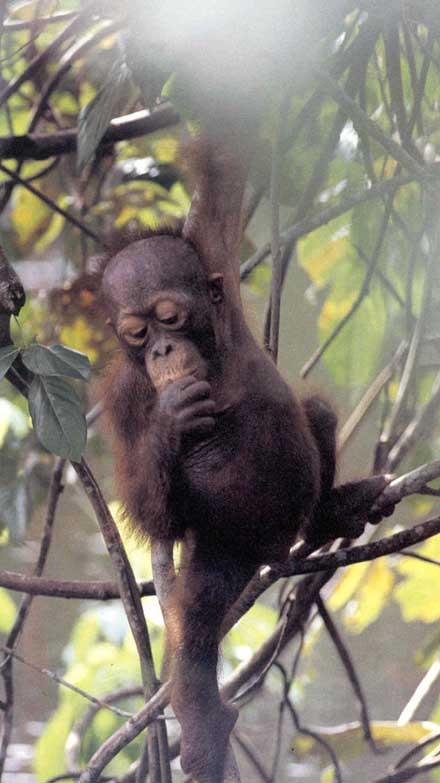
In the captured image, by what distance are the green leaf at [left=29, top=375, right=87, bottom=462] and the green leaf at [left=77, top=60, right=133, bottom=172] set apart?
655mm

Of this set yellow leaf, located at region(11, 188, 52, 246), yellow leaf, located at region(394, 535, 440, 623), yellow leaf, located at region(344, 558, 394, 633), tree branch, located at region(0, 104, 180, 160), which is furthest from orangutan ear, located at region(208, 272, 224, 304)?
yellow leaf, located at region(11, 188, 52, 246)

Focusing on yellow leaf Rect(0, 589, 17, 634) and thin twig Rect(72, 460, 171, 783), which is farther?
yellow leaf Rect(0, 589, 17, 634)

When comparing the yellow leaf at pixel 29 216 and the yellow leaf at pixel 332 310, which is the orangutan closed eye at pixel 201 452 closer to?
the yellow leaf at pixel 332 310

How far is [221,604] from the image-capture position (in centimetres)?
147

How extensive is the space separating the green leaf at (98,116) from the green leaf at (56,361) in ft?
2.12

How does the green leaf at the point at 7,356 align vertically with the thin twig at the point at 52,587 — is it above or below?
above

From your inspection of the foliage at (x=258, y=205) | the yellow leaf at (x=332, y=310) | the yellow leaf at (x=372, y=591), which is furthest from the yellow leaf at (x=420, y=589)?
the yellow leaf at (x=332, y=310)

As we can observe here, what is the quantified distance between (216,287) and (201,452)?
256 mm

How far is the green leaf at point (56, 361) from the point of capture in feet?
4.16

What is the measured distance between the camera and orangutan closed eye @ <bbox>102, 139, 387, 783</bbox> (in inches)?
57.2

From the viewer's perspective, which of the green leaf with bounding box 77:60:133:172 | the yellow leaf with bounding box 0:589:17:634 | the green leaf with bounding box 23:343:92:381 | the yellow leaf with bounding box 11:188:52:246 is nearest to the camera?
the green leaf with bounding box 23:343:92:381

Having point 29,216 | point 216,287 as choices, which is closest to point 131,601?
point 216,287

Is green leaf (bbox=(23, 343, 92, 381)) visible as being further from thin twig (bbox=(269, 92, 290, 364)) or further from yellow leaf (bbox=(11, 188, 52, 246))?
yellow leaf (bbox=(11, 188, 52, 246))

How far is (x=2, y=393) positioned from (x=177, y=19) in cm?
88
